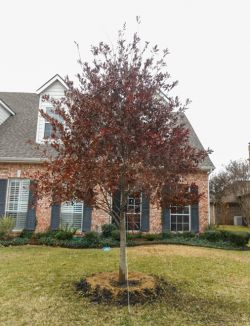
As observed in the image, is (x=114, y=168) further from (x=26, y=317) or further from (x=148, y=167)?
(x=26, y=317)

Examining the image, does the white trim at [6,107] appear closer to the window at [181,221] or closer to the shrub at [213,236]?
the window at [181,221]

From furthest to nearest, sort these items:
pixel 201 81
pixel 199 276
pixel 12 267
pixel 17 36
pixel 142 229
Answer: pixel 201 81
pixel 142 229
pixel 17 36
pixel 12 267
pixel 199 276

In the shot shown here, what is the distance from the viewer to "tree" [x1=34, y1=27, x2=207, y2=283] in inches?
210

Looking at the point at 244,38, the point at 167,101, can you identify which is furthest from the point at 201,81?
the point at 167,101

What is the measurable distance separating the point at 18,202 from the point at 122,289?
871 cm

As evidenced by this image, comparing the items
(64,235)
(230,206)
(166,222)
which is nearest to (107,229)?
(64,235)

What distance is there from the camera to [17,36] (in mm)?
11203

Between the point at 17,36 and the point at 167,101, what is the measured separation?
25.7 ft

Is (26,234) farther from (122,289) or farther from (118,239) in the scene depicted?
(122,289)

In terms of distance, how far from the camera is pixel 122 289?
18.8 feet

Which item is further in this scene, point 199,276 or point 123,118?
point 199,276

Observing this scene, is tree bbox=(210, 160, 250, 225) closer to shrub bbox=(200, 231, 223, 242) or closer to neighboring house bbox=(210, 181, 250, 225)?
neighboring house bbox=(210, 181, 250, 225)

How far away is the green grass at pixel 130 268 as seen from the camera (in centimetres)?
478

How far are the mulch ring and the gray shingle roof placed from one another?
6.80 metres
